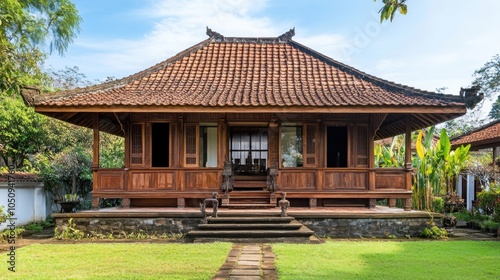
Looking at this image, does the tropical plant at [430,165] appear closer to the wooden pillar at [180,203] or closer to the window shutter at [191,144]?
the window shutter at [191,144]

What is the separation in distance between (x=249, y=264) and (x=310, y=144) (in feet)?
19.2

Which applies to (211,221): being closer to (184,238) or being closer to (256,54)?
(184,238)

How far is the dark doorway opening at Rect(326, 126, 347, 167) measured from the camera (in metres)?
12.3

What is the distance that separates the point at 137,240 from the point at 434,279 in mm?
6095

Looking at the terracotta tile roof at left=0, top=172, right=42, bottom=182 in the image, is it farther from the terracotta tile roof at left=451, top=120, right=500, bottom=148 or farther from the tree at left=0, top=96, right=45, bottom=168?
the terracotta tile roof at left=451, top=120, right=500, bottom=148

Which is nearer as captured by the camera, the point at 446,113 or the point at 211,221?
the point at 211,221

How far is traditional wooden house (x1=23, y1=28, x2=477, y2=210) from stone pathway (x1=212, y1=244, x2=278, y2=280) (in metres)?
3.40

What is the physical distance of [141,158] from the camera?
11664 millimetres

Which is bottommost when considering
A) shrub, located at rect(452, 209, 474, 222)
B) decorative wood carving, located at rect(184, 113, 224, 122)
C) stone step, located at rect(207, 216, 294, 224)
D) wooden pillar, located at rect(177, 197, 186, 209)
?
shrub, located at rect(452, 209, 474, 222)

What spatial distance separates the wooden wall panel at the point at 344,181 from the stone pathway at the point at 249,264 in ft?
12.1

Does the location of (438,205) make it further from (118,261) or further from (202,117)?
(118,261)

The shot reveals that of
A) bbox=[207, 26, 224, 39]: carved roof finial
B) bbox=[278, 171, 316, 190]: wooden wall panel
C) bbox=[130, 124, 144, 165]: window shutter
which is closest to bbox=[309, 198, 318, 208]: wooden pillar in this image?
bbox=[278, 171, 316, 190]: wooden wall panel

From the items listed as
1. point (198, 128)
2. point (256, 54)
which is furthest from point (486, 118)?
point (198, 128)

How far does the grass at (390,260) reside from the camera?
19.4ft
